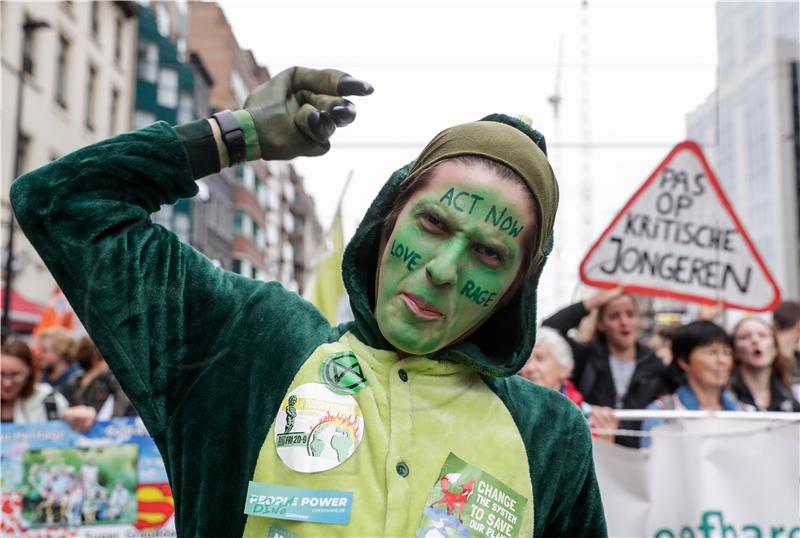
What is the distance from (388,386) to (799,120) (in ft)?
157

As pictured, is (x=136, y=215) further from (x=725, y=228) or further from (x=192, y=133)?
(x=725, y=228)

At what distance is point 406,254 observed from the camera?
152 cm

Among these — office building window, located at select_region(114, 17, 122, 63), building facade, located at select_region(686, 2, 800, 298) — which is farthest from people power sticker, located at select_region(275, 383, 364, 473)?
building facade, located at select_region(686, 2, 800, 298)

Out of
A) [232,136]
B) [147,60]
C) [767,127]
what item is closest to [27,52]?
[147,60]

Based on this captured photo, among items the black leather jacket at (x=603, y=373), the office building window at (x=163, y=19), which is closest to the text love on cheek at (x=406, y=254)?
the black leather jacket at (x=603, y=373)

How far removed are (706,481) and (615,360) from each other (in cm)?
124

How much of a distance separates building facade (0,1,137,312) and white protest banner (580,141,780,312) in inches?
434

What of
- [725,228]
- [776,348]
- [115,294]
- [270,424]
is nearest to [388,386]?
[270,424]

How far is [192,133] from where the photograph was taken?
5.16 ft

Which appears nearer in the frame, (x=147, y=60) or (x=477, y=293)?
(x=477, y=293)

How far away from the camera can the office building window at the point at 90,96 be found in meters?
18.8

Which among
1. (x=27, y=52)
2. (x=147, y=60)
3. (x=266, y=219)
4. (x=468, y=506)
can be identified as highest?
(x=147, y=60)

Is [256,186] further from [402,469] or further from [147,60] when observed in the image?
[147,60]

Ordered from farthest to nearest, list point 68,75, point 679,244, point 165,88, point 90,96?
point 165,88 < point 90,96 < point 68,75 < point 679,244
